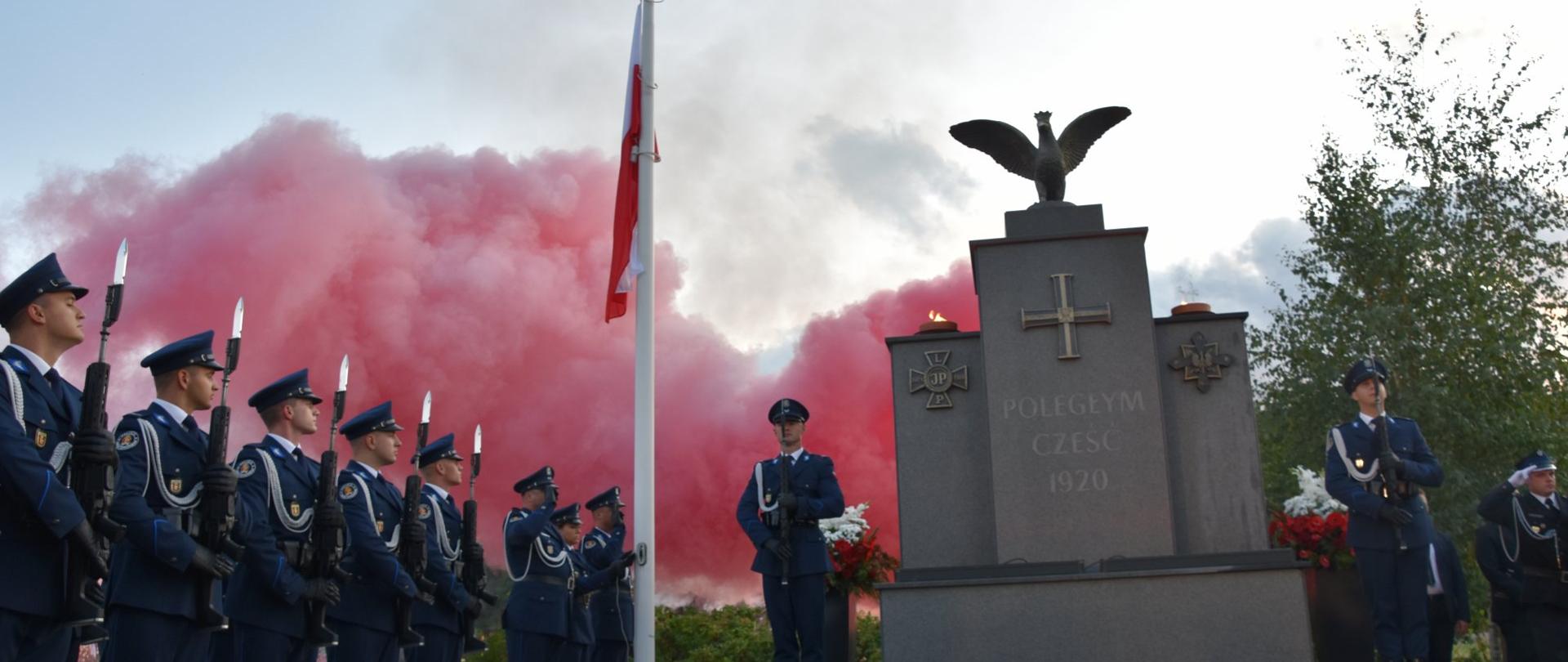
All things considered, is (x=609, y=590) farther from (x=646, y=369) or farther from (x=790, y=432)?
(x=790, y=432)

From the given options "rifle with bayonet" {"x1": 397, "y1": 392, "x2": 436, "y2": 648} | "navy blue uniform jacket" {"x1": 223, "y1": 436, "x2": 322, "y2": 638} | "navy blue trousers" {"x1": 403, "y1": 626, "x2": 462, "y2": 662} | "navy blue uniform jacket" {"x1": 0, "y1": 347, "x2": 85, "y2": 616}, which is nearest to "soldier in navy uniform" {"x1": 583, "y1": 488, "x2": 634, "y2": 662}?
"navy blue trousers" {"x1": 403, "y1": 626, "x2": 462, "y2": 662}

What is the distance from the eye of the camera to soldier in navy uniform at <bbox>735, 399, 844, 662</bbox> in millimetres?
9031

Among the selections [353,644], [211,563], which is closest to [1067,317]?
[353,644]

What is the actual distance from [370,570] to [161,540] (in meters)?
2.31

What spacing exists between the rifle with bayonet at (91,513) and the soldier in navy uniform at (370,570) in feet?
8.25

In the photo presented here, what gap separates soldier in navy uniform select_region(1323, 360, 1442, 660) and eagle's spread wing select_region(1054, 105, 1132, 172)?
3312 millimetres

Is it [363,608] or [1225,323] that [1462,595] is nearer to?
[1225,323]

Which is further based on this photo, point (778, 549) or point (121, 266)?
point (778, 549)

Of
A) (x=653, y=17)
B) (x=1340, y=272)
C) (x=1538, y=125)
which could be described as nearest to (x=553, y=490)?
(x=653, y=17)

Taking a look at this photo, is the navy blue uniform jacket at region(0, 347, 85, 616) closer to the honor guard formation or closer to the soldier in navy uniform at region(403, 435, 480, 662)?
the honor guard formation

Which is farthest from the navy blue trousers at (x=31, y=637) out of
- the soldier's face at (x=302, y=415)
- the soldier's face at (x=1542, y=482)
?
the soldier's face at (x=1542, y=482)

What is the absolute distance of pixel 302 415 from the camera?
24.1 feet

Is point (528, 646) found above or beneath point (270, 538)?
beneath

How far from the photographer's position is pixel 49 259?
17.3 feet
